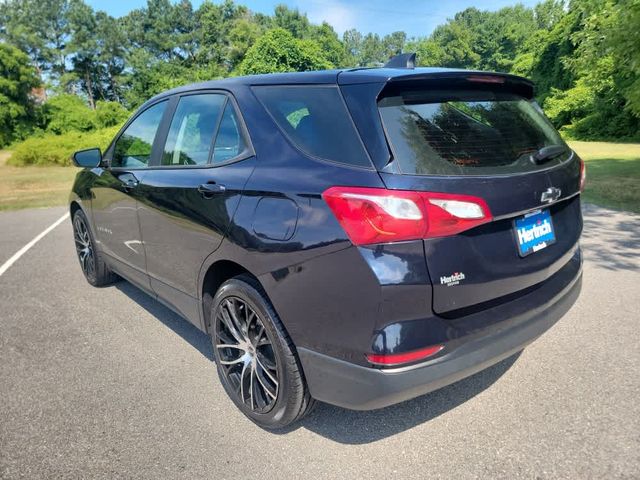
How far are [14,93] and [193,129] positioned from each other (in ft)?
119

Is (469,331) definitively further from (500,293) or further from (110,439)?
(110,439)

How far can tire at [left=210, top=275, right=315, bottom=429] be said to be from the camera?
2.22m

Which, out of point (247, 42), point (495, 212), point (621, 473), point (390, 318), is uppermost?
point (247, 42)

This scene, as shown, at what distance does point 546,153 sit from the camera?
7.73 feet

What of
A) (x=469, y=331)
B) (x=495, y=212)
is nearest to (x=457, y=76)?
(x=495, y=212)

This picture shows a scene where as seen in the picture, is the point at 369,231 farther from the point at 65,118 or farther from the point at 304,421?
the point at 65,118

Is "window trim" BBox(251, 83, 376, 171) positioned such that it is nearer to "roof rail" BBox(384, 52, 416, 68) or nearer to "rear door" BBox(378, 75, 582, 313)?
"rear door" BBox(378, 75, 582, 313)

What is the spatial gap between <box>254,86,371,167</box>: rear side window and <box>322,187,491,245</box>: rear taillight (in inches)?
6.8

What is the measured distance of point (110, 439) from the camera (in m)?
2.43

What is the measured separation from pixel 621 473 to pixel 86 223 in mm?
4553

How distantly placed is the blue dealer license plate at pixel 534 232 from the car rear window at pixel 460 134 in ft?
0.75

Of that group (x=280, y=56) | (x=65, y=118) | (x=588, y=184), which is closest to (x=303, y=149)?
(x=588, y=184)

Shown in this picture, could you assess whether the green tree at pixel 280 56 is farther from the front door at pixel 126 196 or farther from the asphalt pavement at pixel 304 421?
the asphalt pavement at pixel 304 421

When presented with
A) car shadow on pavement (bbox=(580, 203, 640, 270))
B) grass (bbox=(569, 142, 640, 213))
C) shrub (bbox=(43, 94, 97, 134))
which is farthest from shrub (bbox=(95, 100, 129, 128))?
car shadow on pavement (bbox=(580, 203, 640, 270))
